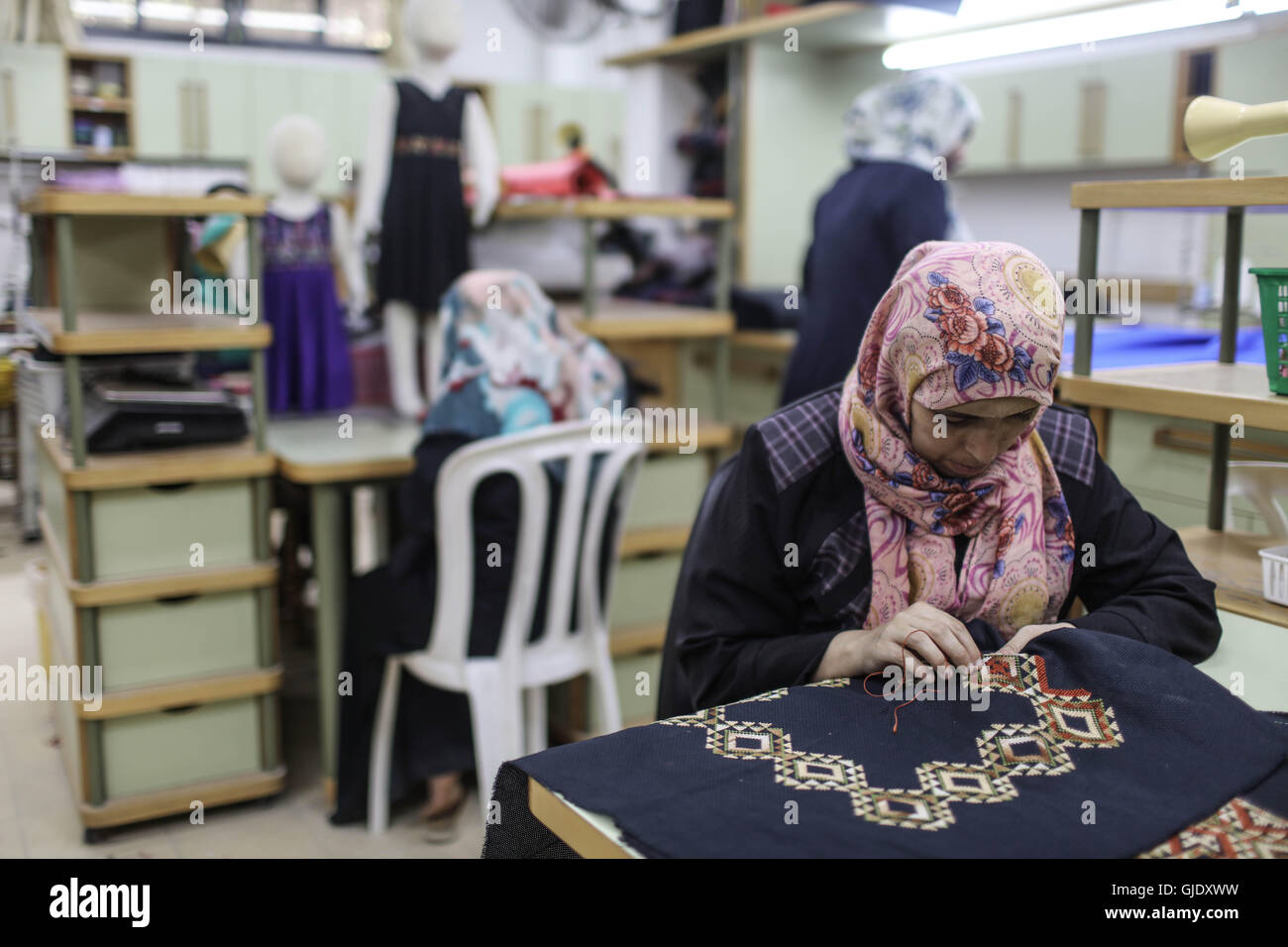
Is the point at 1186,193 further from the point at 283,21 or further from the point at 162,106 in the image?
the point at 283,21

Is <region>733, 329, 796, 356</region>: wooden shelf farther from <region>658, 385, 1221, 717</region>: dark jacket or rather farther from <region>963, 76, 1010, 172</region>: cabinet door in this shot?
<region>963, 76, 1010, 172</region>: cabinet door

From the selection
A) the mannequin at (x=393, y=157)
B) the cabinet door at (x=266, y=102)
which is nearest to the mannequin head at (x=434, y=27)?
the mannequin at (x=393, y=157)

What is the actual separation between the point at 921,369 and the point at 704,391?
2323 mm

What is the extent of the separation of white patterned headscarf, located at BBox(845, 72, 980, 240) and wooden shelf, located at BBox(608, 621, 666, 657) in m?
1.17

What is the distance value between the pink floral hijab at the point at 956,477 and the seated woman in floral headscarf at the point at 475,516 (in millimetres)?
1112

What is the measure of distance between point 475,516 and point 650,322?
0.93 meters

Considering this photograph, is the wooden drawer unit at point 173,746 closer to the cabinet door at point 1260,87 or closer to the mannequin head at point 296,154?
the mannequin head at point 296,154

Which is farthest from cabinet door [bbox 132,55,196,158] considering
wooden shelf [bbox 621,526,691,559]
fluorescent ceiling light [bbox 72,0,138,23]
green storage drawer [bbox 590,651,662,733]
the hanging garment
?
green storage drawer [bbox 590,651,662,733]

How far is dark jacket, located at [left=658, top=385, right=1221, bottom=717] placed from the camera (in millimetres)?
1251

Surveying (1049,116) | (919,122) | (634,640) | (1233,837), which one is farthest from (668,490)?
(1049,116)

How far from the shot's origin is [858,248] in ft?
9.16

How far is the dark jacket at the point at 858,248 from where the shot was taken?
9.02 ft
